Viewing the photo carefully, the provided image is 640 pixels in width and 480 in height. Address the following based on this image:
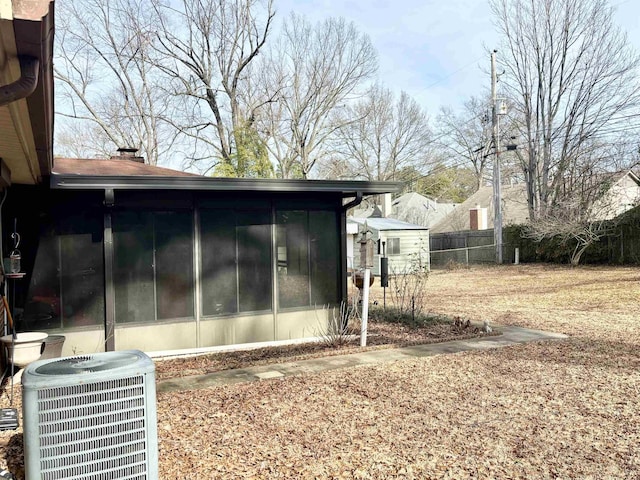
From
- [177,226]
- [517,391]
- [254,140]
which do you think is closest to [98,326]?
[177,226]

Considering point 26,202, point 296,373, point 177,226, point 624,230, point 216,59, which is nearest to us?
point 296,373

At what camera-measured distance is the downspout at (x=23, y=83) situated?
7.11ft

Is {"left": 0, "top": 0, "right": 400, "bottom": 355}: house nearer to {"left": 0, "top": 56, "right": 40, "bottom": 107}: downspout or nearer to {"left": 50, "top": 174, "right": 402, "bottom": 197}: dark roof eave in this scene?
{"left": 50, "top": 174, "right": 402, "bottom": 197}: dark roof eave

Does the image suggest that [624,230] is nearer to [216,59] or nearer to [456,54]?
[456,54]

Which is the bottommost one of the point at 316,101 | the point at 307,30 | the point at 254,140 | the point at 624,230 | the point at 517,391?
the point at 517,391

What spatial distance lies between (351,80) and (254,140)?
7.16 metres

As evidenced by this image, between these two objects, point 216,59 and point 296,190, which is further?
point 216,59

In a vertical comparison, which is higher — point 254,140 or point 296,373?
point 254,140

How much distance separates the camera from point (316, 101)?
25000mm

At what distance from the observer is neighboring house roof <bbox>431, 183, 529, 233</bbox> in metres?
28.4

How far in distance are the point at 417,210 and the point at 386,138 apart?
5.54 meters

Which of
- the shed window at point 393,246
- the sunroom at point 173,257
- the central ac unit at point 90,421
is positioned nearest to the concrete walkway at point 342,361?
the sunroom at point 173,257

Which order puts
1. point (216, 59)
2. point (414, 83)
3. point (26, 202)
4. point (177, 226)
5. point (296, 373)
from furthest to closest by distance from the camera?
point (414, 83) → point (216, 59) → point (177, 226) → point (26, 202) → point (296, 373)

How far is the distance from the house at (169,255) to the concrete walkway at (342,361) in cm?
156
